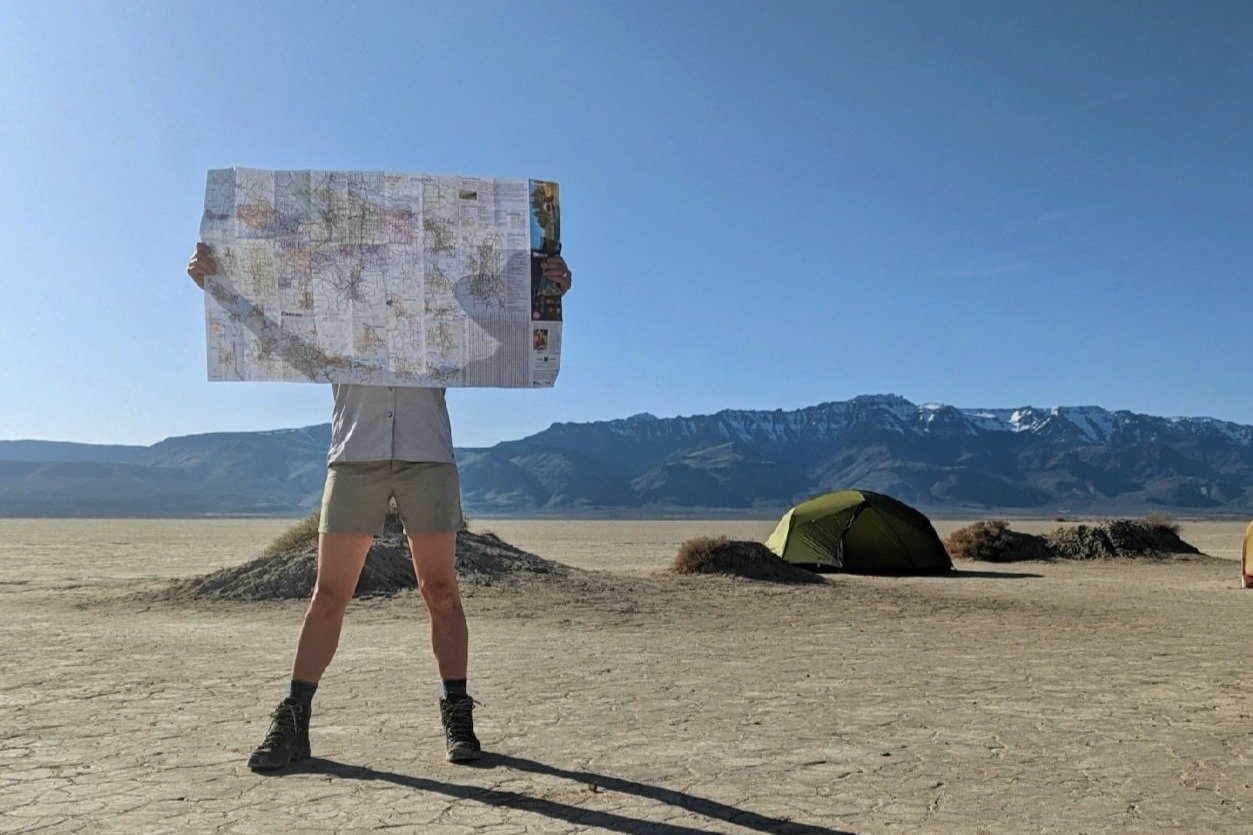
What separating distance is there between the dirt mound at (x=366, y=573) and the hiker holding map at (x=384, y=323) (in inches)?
299

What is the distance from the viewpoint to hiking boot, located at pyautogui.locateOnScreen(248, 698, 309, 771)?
4227 millimetres

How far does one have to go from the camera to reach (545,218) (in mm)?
4633

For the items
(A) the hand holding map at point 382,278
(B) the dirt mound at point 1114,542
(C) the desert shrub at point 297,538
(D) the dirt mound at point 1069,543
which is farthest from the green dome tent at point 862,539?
(A) the hand holding map at point 382,278

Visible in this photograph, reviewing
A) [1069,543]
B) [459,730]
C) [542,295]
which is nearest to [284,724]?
[459,730]

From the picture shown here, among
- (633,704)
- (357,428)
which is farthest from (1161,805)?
(357,428)

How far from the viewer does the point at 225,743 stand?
4801 mm

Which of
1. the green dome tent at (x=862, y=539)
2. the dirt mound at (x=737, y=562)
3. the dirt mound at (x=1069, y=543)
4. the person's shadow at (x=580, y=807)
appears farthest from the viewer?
the dirt mound at (x=1069, y=543)

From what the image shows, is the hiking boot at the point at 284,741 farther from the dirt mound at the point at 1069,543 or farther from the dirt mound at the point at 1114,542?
the dirt mound at the point at 1114,542

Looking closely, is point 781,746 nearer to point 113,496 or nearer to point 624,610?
point 624,610

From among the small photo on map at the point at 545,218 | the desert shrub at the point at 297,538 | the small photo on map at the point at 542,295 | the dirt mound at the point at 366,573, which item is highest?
the small photo on map at the point at 545,218

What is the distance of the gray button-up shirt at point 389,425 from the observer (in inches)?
174

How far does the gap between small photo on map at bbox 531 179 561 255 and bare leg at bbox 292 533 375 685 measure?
1.47 m

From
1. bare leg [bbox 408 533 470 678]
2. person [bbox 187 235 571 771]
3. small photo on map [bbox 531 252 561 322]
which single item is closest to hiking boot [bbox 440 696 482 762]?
person [bbox 187 235 571 771]

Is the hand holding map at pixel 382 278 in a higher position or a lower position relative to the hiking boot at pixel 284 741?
higher
